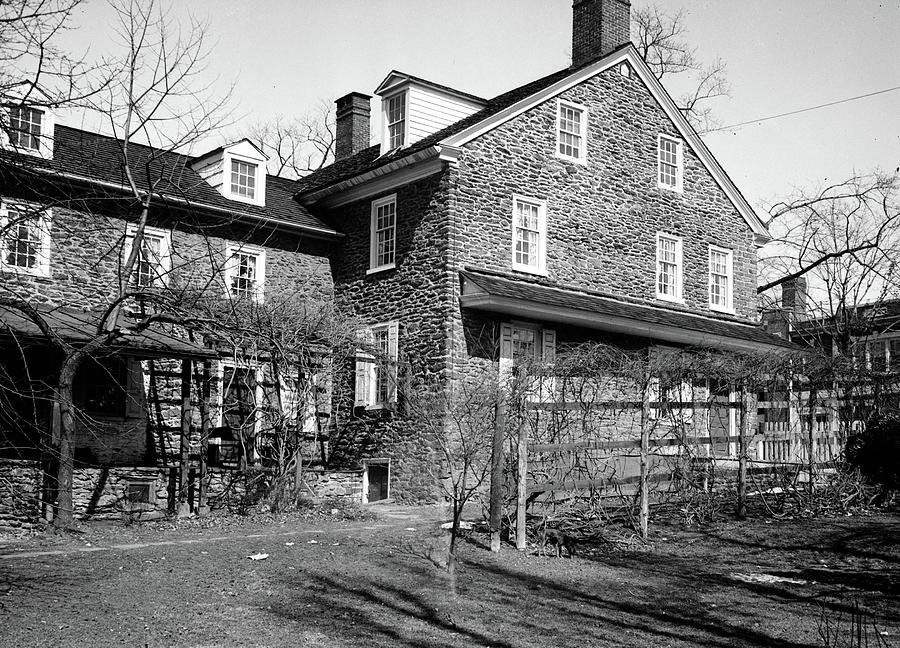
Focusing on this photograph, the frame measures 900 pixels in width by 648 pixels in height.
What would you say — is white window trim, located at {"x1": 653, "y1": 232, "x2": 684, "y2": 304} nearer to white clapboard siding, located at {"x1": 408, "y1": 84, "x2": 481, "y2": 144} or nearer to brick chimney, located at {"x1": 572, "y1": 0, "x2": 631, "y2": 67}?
brick chimney, located at {"x1": 572, "y1": 0, "x2": 631, "y2": 67}

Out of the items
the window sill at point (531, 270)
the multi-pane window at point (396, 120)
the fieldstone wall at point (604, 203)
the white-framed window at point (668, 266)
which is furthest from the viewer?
the white-framed window at point (668, 266)

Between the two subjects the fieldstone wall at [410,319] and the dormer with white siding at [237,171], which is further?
the dormer with white siding at [237,171]

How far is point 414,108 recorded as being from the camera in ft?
72.5

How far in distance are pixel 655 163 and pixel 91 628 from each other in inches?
737

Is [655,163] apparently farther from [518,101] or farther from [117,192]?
[117,192]

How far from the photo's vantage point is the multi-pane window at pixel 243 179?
74.0 ft

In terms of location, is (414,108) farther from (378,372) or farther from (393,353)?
(378,372)

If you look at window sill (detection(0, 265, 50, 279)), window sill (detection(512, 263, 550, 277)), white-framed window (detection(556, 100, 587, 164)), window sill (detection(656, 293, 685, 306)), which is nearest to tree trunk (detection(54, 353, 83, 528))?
window sill (detection(0, 265, 50, 279))

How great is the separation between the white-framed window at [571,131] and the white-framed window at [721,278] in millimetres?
4851

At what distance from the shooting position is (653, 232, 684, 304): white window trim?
23031mm

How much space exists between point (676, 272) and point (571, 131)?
4480 millimetres

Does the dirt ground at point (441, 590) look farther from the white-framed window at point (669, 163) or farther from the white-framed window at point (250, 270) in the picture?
the white-framed window at point (669, 163)

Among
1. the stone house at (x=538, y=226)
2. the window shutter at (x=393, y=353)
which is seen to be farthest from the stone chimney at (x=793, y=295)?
the window shutter at (x=393, y=353)

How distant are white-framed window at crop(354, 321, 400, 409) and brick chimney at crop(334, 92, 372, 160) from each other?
359 inches
